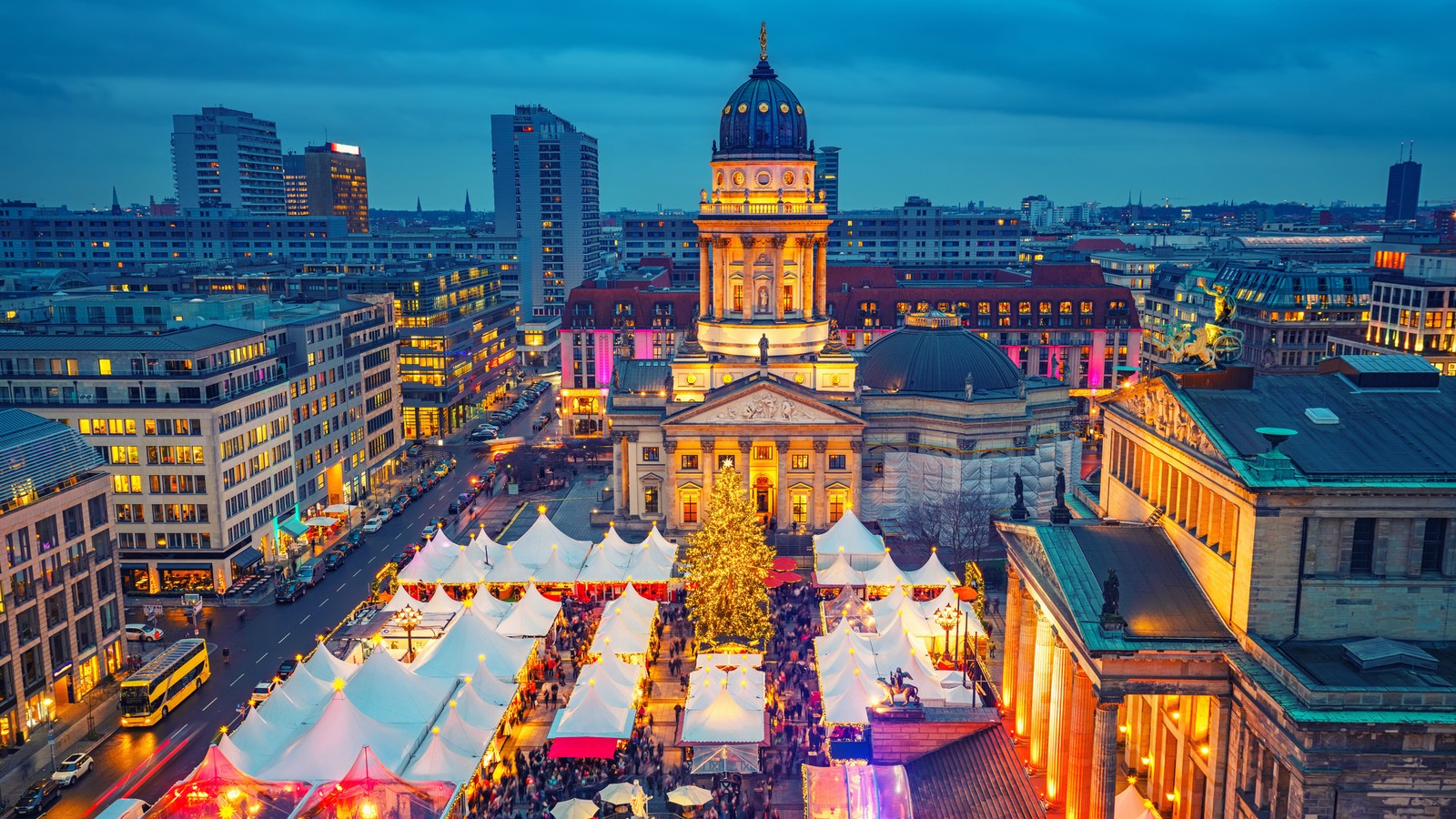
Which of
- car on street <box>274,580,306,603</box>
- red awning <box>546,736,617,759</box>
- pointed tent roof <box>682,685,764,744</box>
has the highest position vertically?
pointed tent roof <box>682,685,764,744</box>

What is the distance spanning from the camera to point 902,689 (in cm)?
5303

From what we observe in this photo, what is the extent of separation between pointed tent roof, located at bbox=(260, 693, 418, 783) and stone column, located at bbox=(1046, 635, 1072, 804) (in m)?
28.4

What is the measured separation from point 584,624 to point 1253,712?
46508mm

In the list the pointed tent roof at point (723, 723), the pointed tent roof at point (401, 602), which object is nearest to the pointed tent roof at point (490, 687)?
the pointed tent roof at point (723, 723)

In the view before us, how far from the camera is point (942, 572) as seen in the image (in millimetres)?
75625

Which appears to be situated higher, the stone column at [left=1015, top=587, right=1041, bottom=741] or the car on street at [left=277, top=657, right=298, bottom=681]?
the stone column at [left=1015, top=587, right=1041, bottom=741]

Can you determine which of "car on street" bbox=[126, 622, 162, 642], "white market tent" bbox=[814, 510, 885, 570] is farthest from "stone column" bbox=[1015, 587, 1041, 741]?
"car on street" bbox=[126, 622, 162, 642]

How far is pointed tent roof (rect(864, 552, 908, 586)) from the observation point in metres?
74.9

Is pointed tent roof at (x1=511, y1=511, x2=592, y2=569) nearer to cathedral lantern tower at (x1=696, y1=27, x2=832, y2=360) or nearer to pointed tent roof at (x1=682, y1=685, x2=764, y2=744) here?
pointed tent roof at (x1=682, y1=685, x2=764, y2=744)

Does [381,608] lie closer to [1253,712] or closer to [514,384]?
[1253,712]

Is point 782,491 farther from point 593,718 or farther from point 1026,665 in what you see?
point 1026,665

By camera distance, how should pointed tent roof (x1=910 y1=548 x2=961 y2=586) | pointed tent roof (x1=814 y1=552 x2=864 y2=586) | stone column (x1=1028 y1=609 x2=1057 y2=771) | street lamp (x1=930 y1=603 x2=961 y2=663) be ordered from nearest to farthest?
stone column (x1=1028 y1=609 x2=1057 y2=771)
street lamp (x1=930 y1=603 x2=961 y2=663)
pointed tent roof (x1=910 y1=548 x2=961 y2=586)
pointed tent roof (x1=814 y1=552 x2=864 y2=586)

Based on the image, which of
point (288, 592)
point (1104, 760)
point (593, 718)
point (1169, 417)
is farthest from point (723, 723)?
point (288, 592)

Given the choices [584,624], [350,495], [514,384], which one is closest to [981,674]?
[584,624]
